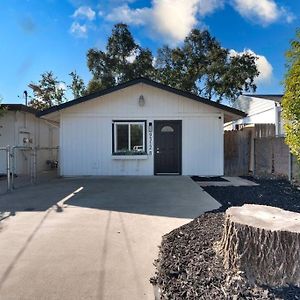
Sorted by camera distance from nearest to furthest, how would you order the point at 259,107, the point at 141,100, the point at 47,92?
the point at 141,100 → the point at 259,107 → the point at 47,92

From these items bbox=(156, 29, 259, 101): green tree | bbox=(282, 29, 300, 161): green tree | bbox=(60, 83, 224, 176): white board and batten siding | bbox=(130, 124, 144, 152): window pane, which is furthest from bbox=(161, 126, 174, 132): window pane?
bbox=(156, 29, 259, 101): green tree

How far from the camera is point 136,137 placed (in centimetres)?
1321

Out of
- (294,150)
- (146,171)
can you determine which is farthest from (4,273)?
(146,171)

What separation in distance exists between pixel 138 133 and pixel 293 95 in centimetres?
721

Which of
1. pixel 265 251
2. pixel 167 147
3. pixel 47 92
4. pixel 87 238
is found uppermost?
pixel 47 92

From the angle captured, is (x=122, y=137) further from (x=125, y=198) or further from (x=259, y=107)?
(x=259, y=107)

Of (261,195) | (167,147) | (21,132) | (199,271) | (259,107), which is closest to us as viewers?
(199,271)

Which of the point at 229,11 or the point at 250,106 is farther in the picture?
the point at 250,106

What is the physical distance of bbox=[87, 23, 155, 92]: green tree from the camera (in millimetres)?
28359

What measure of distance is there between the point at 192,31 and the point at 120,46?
240 inches

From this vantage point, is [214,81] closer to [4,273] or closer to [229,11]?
[229,11]

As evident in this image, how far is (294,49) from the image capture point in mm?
6918

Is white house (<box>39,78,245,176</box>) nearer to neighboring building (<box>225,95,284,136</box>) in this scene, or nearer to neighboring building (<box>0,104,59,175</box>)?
neighboring building (<box>0,104,59,175</box>)

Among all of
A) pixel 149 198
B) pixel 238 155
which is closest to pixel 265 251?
pixel 149 198
